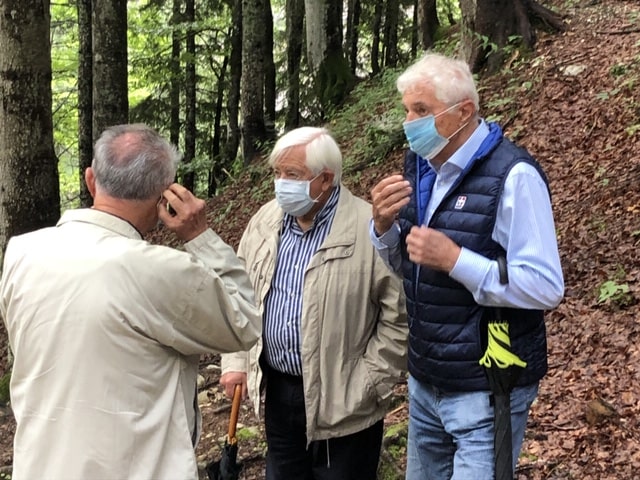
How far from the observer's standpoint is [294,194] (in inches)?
129

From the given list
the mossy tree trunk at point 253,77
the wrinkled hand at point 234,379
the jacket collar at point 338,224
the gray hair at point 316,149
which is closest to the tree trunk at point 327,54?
the mossy tree trunk at point 253,77

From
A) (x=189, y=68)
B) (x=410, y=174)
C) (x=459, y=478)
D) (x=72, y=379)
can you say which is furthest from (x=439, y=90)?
(x=189, y=68)

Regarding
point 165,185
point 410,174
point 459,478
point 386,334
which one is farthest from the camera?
point 386,334

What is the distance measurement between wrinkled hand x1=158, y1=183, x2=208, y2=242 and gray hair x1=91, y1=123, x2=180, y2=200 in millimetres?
45

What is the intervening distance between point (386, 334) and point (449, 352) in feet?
1.88

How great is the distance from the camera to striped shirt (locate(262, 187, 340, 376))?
328 cm

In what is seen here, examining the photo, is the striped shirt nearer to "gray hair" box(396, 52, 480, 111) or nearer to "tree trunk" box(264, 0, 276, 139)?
"gray hair" box(396, 52, 480, 111)

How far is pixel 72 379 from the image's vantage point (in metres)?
2.26

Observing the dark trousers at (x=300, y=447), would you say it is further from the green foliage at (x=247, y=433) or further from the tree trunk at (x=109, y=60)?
the tree trunk at (x=109, y=60)

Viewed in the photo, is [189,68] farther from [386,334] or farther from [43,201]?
[386,334]

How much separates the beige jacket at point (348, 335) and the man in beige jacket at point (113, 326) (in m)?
0.73

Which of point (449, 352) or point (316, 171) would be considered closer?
point (449, 352)

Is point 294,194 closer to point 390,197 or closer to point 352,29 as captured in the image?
point 390,197

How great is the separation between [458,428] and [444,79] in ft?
4.49
